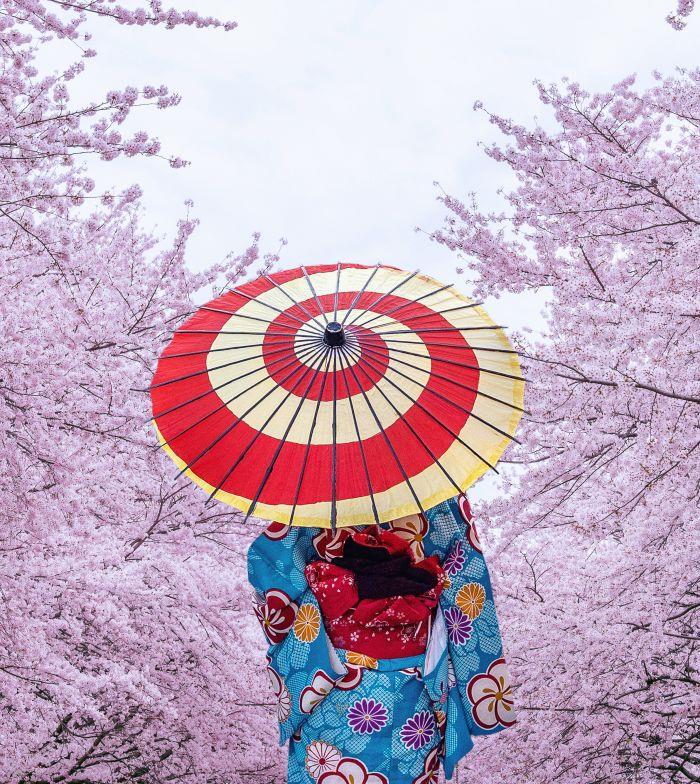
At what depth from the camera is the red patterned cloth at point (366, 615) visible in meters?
2.77

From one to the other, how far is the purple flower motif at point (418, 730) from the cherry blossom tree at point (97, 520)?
2007 mm

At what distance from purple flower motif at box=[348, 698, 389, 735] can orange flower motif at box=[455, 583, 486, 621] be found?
474mm

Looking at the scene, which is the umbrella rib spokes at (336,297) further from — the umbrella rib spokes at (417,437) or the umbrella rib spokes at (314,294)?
the umbrella rib spokes at (417,437)

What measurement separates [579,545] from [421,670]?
567 centimetres

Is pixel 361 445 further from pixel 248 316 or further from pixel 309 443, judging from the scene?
pixel 248 316

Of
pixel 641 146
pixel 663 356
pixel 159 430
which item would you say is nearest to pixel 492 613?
pixel 159 430

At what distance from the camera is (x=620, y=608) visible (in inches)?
173

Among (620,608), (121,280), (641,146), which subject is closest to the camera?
(620,608)

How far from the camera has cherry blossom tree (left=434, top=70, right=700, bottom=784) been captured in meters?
3.75

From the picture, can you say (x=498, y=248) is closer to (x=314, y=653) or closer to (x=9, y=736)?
(x=314, y=653)

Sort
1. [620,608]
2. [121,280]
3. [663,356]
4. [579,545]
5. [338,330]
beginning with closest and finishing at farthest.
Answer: [338,330]
[663,356]
[620,608]
[121,280]
[579,545]

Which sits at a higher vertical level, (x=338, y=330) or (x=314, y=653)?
(x=338, y=330)

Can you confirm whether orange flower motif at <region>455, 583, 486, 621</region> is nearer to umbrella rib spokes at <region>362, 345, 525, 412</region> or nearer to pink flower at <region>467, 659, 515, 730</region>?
pink flower at <region>467, 659, 515, 730</region>

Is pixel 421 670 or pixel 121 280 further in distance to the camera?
pixel 121 280
